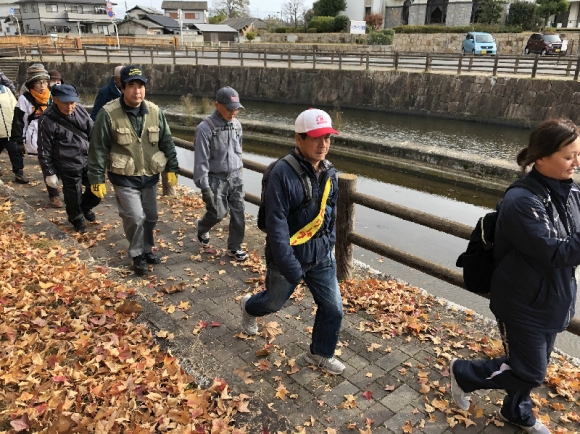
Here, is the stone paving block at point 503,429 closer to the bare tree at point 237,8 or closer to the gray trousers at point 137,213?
the gray trousers at point 137,213

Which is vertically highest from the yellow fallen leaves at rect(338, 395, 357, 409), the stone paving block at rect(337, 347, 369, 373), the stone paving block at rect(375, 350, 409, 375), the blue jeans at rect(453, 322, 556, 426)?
the blue jeans at rect(453, 322, 556, 426)

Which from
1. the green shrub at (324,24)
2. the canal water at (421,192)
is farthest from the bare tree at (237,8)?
the canal water at (421,192)

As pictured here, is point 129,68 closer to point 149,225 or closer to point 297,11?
point 149,225

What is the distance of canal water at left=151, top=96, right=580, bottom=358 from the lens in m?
6.07

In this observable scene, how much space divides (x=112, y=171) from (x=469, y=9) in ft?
153

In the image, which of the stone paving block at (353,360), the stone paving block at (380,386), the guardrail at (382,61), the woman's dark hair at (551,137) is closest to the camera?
the woman's dark hair at (551,137)

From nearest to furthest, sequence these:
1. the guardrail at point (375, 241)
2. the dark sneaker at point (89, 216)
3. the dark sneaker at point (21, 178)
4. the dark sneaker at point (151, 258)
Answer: the guardrail at point (375, 241), the dark sneaker at point (151, 258), the dark sneaker at point (89, 216), the dark sneaker at point (21, 178)

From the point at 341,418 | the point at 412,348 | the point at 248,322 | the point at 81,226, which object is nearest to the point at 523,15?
the point at 81,226

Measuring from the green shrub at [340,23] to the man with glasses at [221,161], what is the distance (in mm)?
44794

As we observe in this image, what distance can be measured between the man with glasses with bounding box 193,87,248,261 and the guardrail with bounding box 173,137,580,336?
1.24 metres

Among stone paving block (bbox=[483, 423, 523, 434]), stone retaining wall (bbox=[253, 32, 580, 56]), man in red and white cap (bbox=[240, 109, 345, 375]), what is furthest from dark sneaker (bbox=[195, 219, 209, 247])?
stone retaining wall (bbox=[253, 32, 580, 56])

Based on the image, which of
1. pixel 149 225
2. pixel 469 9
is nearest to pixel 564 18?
pixel 469 9

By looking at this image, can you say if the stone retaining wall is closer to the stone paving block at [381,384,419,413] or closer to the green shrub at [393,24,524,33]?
the green shrub at [393,24,524,33]

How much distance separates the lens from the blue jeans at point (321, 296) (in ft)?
10.6
